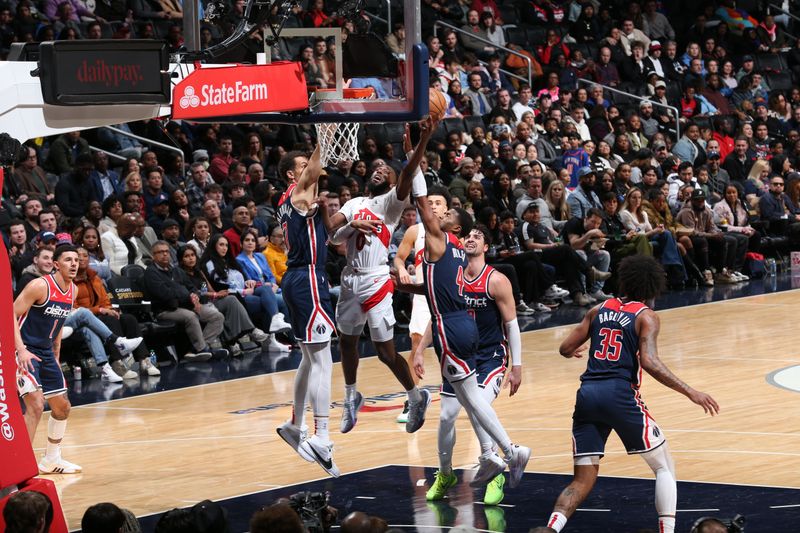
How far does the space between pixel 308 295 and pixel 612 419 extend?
109 inches

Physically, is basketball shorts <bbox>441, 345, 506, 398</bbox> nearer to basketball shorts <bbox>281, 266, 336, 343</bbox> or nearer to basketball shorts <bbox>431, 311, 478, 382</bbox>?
basketball shorts <bbox>431, 311, 478, 382</bbox>

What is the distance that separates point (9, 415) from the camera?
21.3 ft

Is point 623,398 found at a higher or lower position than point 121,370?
higher

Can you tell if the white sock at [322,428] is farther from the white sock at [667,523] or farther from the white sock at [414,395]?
the white sock at [667,523]

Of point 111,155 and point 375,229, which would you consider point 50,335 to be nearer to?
point 375,229

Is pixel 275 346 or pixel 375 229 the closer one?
pixel 375 229

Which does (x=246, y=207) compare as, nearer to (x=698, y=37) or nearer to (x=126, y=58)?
(x=126, y=58)

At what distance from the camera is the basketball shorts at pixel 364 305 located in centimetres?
956

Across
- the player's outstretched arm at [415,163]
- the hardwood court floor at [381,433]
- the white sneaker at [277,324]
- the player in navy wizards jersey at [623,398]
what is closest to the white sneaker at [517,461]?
the hardwood court floor at [381,433]

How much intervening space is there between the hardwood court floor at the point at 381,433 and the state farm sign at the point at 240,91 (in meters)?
2.41

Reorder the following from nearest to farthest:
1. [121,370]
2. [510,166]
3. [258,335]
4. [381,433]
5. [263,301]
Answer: [381,433] < [121,370] < [263,301] < [258,335] < [510,166]

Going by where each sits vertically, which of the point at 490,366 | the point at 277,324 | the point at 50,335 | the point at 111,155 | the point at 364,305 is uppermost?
the point at 111,155

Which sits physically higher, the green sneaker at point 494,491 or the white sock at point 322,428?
the white sock at point 322,428

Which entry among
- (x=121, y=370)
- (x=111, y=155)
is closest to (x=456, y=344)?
(x=121, y=370)
